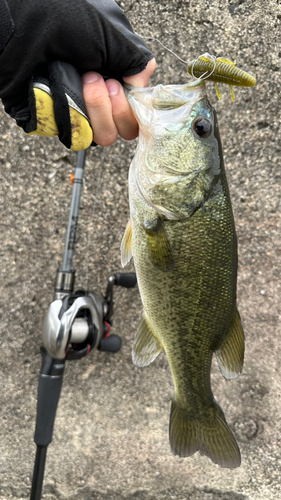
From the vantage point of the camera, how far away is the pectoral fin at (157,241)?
3.52ft

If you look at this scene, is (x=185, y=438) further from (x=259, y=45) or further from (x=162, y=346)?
(x=259, y=45)

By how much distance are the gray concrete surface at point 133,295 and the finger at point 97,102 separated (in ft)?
2.82

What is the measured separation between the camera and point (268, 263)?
1.92m

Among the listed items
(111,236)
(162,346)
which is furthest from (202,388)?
(111,236)

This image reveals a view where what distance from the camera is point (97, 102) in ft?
3.11

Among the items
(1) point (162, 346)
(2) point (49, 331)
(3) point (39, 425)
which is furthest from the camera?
(3) point (39, 425)

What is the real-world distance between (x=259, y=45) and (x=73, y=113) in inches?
55.7

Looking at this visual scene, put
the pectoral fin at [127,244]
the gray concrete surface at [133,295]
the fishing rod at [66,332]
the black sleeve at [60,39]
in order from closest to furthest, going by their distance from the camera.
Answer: the black sleeve at [60,39], the pectoral fin at [127,244], the fishing rod at [66,332], the gray concrete surface at [133,295]

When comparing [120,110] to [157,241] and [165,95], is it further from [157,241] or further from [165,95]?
[157,241]

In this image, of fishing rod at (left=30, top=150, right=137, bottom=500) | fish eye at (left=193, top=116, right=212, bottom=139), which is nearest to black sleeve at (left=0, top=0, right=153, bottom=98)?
fish eye at (left=193, top=116, right=212, bottom=139)

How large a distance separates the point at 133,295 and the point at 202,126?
3.63ft

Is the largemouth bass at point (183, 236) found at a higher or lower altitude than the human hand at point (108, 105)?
lower

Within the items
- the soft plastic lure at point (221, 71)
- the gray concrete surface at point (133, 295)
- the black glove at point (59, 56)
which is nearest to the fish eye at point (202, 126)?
the soft plastic lure at point (221, 71)

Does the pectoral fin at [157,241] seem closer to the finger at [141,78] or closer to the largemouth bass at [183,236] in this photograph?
the largemouth bass at [183,236]
